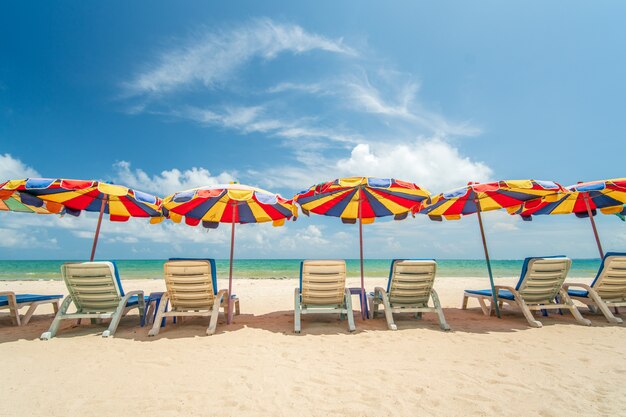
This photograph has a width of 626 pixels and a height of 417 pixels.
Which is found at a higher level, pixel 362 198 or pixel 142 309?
pixel 362 198

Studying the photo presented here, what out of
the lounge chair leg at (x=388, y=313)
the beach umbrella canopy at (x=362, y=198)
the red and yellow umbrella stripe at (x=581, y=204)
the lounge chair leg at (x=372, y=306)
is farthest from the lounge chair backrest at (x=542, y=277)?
the lounge chair leg at (x=372, y=306)

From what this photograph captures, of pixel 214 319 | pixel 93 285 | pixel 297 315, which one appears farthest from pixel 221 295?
pixel 93 285

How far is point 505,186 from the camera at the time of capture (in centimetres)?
491

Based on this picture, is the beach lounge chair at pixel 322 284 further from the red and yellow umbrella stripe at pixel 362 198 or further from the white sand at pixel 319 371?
the red and yellow umbrella stripe at pixel 362 198

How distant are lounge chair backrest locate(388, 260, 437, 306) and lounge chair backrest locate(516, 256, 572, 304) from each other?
157 cm

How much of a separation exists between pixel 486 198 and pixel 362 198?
2.64 metres

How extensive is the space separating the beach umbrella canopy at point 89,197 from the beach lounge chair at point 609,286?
7.86 metres

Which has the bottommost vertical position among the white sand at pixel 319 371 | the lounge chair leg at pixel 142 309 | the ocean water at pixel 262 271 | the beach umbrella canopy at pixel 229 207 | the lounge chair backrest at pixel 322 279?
the ocean water at pixel 262 271

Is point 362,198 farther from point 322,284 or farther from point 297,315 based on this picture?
point 297,315

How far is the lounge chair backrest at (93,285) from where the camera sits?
4469 mm

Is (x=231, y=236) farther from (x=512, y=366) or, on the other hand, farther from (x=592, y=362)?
(x=592, y=362)

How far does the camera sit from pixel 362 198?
6.61m

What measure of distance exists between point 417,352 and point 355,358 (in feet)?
2.56

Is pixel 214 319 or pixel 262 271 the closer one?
pixel 214 319
